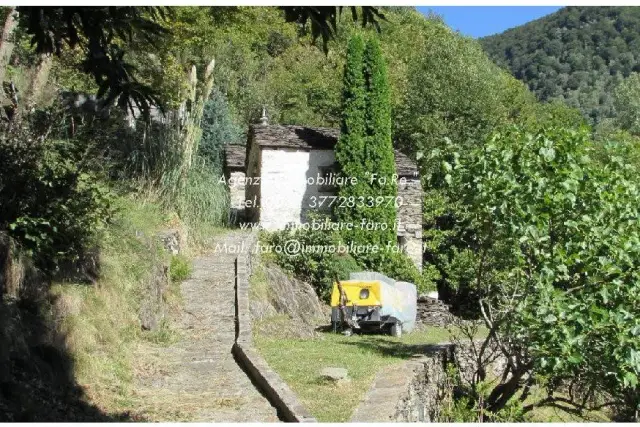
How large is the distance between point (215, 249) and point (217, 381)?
9293 millimetres

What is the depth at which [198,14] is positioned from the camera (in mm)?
22500

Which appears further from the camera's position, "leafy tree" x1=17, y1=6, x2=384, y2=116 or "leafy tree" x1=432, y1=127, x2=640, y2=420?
"leafy tree" x1=432, y1=127, x2=640, y2=420

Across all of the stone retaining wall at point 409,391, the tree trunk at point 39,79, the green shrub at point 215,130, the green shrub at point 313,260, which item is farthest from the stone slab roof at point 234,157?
the stone retaining wall at point 409,391

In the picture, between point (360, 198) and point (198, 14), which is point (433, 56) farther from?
point (198, 14)

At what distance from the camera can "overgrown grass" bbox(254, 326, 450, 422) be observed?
35.3ft

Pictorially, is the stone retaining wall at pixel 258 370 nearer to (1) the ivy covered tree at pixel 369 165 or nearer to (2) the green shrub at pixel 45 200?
(2) the green shrub at pixel 45 200

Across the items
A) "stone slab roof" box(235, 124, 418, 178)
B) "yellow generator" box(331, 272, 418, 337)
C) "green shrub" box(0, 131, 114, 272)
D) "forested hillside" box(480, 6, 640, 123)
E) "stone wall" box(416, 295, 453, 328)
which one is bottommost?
"stone wall" box(416, 295, 453, 328)

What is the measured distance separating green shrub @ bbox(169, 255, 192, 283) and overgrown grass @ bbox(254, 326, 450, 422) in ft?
7.67

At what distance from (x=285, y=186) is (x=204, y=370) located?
600 inches

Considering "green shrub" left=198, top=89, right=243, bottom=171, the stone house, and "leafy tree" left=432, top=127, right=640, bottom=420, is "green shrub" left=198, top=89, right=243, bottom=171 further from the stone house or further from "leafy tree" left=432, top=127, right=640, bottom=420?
"leafy tree" left=432, top=127, right=640, bottom=420

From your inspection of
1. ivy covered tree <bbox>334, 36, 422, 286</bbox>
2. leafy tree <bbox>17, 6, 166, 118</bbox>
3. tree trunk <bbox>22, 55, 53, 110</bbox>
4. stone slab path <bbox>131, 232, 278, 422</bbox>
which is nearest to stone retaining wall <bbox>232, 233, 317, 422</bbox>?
stone slab path <bbox>131, 232, 278, 422</bbox>

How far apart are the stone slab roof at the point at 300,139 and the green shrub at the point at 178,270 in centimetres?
962

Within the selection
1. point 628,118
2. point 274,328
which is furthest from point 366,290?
point 628,118

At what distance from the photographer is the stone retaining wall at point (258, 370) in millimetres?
9758
